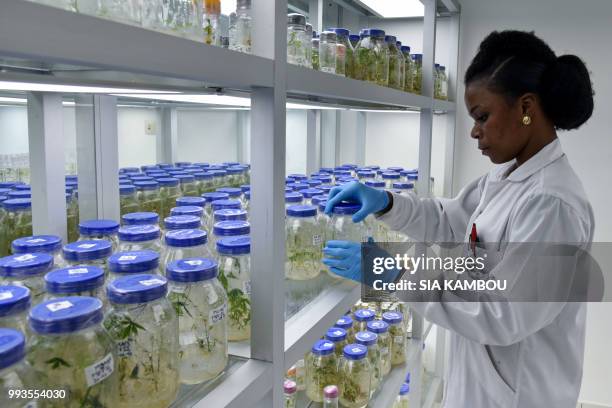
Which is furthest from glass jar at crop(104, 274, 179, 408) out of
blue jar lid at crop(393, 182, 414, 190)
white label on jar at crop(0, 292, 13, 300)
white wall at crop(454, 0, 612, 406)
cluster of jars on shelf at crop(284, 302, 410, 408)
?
white wall at crop(454, 0, 612, 406)

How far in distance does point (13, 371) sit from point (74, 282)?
123 mm

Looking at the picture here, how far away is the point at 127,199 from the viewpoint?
132cm

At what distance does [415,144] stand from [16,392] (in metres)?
2.79

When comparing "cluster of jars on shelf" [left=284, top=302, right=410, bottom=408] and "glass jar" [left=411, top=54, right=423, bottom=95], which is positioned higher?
"glass jar" [left=411, top=54, right=423, bottom=95]

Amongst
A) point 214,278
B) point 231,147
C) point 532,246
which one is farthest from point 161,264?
point 231,147

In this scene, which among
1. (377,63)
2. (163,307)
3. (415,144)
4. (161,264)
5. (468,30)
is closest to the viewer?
(163,307)

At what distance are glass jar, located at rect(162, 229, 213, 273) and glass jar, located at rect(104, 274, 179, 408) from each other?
0.47 ft

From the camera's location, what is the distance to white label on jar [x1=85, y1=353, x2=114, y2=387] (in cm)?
54

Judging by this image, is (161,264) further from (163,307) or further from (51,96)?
(51,96)

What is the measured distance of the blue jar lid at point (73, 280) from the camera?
587mm

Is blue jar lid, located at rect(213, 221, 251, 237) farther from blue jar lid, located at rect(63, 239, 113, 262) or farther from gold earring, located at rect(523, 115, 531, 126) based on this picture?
gold earring, located at rect(523, 115, 531, 126)

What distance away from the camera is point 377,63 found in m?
1.47

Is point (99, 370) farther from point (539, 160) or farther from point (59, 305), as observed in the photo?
point (539, 160)

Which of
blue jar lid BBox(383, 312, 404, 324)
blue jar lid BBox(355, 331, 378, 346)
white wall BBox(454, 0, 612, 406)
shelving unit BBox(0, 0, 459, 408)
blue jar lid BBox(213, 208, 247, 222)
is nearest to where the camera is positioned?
shelving unit BBox(0, 0, 459, 408)
